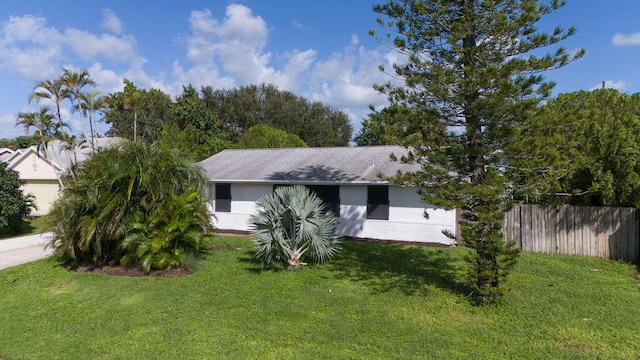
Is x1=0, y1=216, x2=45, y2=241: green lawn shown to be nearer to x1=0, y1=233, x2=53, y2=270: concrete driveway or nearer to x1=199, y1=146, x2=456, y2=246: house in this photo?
x1=0, y1=233, x2=53, y2=270: concrete driveway

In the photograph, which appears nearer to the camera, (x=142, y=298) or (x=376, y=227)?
(x=142, y=298)

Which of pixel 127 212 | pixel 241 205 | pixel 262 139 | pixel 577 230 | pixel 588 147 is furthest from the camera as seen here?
pixel 262 139

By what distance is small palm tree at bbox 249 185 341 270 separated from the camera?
986 cm

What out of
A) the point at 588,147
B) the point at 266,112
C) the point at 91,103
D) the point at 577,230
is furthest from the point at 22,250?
the point at 266,112

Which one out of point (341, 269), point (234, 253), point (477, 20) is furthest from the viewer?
point (234, 253)

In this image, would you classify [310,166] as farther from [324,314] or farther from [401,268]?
[324,314]

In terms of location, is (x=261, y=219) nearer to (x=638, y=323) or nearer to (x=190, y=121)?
(x=638, y=323)

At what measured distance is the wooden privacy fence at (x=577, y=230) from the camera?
10445 mm

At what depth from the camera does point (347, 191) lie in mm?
14117

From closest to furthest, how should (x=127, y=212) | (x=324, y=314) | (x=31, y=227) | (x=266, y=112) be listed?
(x=324, y=314) → (x=127, y=212) → (x=31, y=227) → (x=266, y=112)

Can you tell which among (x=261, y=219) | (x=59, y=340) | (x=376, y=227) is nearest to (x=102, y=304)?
(x=59, y=340)

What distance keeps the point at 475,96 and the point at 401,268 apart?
4.69m

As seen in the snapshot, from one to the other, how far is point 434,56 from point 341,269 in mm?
5460

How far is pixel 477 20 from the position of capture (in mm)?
7211
